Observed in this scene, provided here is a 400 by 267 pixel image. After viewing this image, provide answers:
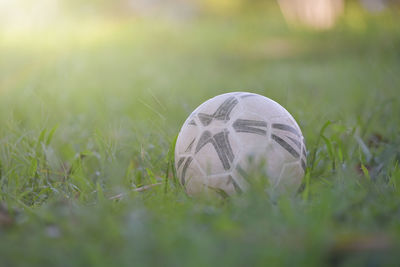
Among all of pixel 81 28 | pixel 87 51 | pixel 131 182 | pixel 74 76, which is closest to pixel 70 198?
pixel 131 182

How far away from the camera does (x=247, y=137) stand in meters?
2.13

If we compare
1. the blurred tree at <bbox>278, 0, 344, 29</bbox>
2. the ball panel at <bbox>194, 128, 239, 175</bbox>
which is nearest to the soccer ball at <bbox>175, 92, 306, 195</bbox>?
the ball panel at <bbox>194, 128, 239, 175</bbox>

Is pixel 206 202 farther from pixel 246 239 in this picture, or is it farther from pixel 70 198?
pixel 70 198

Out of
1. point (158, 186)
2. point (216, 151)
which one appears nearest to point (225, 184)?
point (216, 151)

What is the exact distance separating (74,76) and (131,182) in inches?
152

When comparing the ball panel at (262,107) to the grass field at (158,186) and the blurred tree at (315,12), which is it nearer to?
the grass field at (158,186)

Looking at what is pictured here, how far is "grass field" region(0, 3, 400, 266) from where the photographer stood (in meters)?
1.37

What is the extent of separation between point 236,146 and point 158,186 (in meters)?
0.45

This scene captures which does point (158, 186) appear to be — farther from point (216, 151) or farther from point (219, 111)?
point (219, 111)

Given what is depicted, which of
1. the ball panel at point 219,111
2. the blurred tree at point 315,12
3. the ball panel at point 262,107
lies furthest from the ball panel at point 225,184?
the blurred tree at point 315,12

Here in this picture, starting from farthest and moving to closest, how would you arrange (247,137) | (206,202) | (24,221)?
1. (247,137)
2. (206,202)
3. (24,221)

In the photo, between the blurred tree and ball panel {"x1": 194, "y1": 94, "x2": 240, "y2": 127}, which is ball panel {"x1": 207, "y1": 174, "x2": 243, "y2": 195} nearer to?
ball panel {"x1": 194, "y1": 94, "x2": 240, "y2": 127}

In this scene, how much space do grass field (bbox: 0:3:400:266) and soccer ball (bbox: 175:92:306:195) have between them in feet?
0.32

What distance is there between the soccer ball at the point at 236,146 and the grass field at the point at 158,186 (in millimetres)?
98
